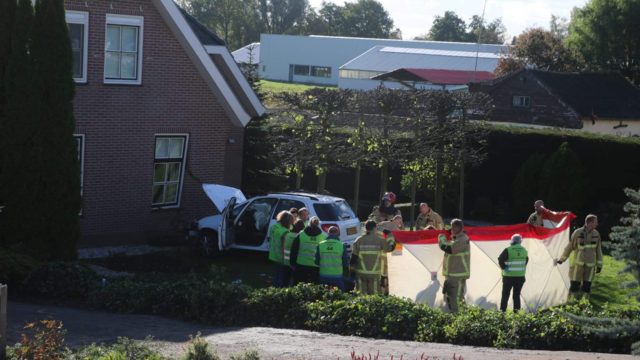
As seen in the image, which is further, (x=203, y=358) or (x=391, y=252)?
(x=391, y=252)

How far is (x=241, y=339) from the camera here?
1259cm

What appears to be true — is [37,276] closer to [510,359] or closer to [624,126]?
[510,359]

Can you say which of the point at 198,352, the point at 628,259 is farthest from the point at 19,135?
the point at 628,259

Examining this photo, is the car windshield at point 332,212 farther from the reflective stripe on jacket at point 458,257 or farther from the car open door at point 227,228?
the reflective stripe on jacket at point 458,257

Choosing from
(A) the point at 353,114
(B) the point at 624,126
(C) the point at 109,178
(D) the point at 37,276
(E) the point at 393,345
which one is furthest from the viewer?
(B) the point at 624,126

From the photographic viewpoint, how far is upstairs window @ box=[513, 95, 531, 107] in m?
46.1

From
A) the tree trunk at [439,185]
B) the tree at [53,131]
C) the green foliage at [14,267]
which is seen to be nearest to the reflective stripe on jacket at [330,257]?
the green foliage at [14,267]

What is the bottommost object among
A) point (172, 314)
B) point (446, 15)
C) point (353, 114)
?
point (172, 314)

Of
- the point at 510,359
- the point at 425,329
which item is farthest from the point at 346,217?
the point at 510,359

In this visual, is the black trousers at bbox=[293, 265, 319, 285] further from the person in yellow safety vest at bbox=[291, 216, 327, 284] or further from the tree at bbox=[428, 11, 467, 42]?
the tree at bbox=[428, 11, 467, 42]

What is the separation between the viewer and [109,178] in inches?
853

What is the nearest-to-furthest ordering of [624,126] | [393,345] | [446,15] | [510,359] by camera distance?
1. [510,359]
2. [393,345]
3. [624,126]
4. [446,15]

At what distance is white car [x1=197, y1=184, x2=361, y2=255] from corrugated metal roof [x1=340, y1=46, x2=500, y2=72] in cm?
5547

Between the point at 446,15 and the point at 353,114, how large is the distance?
115 meters
